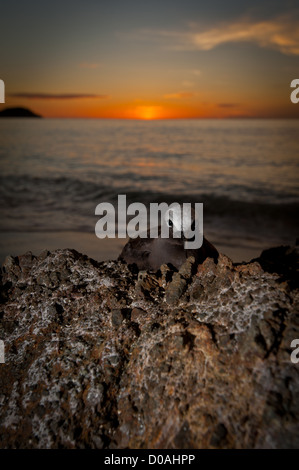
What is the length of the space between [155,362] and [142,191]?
13002 mm

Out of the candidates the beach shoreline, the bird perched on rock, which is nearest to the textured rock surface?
the bird perched on rock

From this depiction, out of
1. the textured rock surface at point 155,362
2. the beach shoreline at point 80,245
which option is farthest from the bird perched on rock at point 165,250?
the beach shoreline at point 80,245

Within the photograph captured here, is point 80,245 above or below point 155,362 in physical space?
above

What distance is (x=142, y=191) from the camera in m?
14.4

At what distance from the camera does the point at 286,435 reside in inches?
50.0

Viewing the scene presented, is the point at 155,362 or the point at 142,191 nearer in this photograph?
the point at 155,362

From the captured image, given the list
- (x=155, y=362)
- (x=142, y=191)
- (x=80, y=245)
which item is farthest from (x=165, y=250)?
(x=142, y=191)

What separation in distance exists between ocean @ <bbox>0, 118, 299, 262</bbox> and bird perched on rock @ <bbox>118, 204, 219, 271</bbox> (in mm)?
3591

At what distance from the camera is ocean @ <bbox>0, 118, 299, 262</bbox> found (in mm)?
8266

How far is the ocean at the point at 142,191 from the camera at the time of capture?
27.1 feet

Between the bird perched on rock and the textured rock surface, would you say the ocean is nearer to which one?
the bird perched on rock

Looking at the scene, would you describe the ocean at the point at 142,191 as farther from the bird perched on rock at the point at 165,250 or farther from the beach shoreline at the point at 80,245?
the bird perched on rock at the point at 165,250

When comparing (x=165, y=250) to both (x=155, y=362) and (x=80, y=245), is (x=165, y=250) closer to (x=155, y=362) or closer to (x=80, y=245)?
(x=155, y=362)
